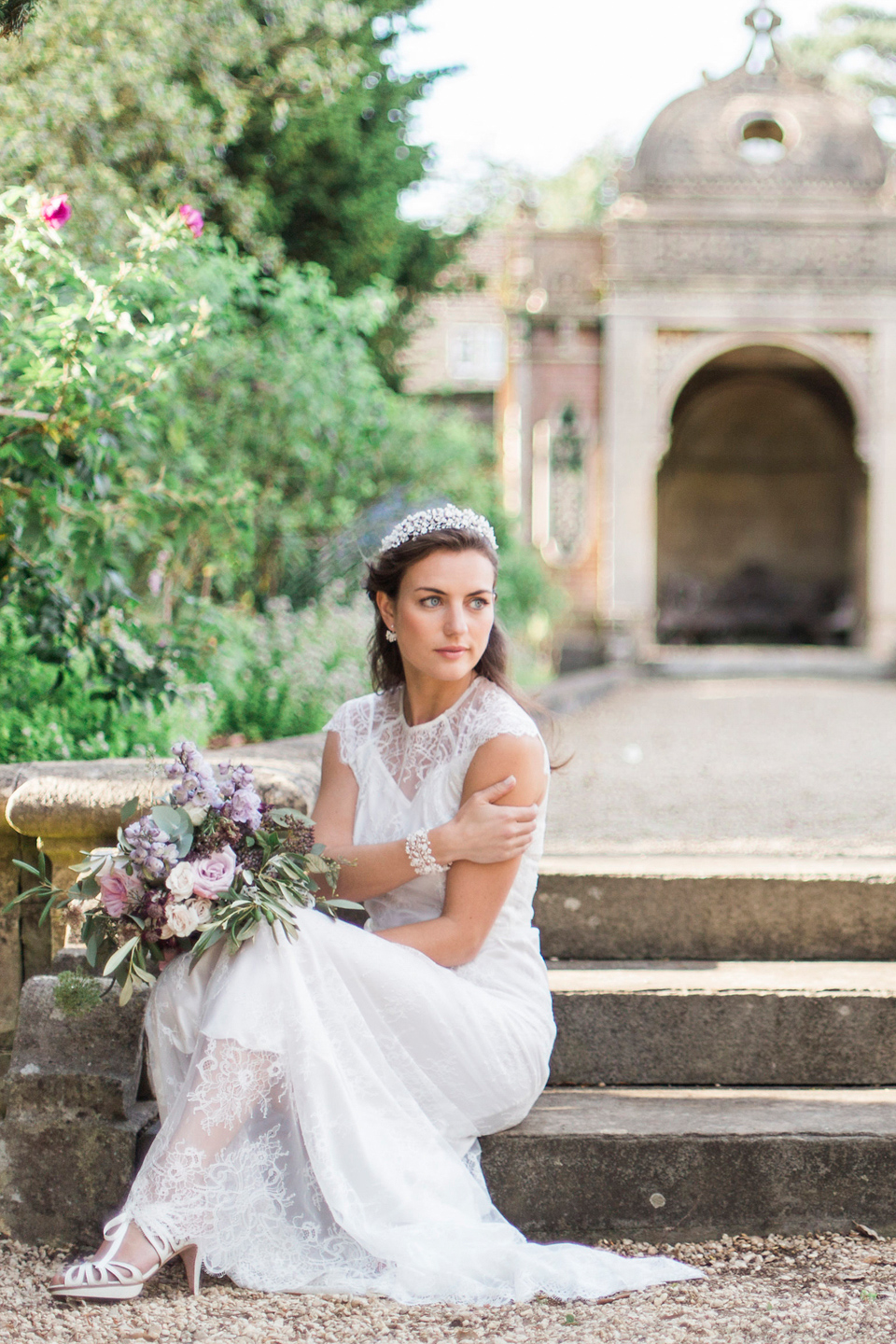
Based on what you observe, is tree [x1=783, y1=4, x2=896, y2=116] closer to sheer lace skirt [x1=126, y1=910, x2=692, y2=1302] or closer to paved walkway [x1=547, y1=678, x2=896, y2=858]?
paved walkway [x1=547, y1=678, x2=896, y2=858]

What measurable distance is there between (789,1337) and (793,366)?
15929 mm

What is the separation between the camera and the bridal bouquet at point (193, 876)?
1997 millimetres

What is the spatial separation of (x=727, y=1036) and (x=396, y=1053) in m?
0.86

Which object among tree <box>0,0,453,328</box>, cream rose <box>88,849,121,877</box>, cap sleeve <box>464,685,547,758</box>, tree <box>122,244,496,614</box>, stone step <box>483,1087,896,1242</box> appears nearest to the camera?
cream rose <box>88,849,121,877</box>

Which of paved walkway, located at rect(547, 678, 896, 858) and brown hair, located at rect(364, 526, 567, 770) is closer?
brown hair, located at rect(364, 526, 567, 770)

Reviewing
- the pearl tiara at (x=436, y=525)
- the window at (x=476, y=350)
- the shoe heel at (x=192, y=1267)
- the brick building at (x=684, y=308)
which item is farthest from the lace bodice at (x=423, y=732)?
the window at (x=476, y=350)

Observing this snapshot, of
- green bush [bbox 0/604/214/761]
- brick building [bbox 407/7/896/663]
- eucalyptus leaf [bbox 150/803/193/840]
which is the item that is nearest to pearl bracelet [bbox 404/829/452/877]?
eucalyptus leaf [bbox 150/803/193/840]

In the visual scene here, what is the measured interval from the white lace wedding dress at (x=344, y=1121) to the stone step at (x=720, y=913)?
0.75 m

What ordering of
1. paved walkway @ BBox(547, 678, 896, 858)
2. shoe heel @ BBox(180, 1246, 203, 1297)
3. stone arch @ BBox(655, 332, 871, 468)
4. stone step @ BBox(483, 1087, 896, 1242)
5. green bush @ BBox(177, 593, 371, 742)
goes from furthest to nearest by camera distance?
→ stone arch @ BBox(655, 332, 871, 468) < green bush @ BBox(177, 593, 371, 742) < paved walkway @ BBox(547, 678, 896, 858) < stone step @ BBox(483, 1087, 896, 1242) < shoe heel @ BBox(180, 1246, 203, 1297)

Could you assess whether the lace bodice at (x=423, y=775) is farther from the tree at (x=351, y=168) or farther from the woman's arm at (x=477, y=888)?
the tree at (x=351, y=168)

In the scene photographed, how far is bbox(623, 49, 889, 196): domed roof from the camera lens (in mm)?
13094

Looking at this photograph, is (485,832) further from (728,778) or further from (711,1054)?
(728,778)

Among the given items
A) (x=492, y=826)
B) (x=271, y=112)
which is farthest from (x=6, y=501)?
(x=271, y=112)

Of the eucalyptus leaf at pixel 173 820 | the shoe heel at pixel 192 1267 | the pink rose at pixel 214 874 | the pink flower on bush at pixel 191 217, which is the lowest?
the shoe heel at pixel 192 1267
